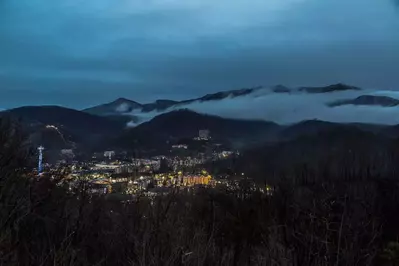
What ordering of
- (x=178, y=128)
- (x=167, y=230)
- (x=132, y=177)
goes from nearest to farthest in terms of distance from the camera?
(x=167, y=230)
(x=132, y=177)
(x=178, y=128)

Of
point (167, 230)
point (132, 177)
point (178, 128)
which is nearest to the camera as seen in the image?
point (167, 230)

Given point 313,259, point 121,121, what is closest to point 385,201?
point 313,259

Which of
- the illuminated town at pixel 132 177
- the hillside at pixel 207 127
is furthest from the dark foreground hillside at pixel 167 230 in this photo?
the hillside at pixel 207 127

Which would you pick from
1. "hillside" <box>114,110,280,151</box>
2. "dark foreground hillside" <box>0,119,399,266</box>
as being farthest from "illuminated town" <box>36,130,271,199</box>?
"hillside" <box>114,110,280,151</box>

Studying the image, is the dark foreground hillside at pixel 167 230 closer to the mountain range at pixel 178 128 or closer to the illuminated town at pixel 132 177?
the illuminated town at pixel 132 177

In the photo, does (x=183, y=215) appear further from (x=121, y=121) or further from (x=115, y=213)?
(x=121, y=121)

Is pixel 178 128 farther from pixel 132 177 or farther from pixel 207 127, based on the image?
pixel 132 177

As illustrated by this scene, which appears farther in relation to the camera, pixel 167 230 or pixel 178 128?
pixel 178 128

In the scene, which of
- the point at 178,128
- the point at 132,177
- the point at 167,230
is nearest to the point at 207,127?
the point at 178,128
